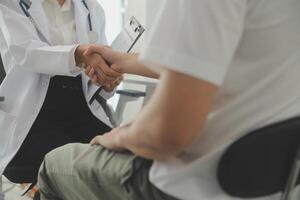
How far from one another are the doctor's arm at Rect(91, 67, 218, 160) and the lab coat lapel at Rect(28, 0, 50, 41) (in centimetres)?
96

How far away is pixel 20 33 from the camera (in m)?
1.36

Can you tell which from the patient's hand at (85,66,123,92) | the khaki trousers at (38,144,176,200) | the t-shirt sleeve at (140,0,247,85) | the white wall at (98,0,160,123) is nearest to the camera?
the t-shirt sleeve at (140,0,247,85)

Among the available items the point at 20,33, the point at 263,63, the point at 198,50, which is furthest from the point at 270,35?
the point at 20,33

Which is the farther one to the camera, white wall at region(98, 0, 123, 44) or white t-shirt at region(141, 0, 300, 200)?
white wall at region(98, 0, 123, 44)

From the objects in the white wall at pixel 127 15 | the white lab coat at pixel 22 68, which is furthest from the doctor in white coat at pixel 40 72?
the white wall at pixel 127 15

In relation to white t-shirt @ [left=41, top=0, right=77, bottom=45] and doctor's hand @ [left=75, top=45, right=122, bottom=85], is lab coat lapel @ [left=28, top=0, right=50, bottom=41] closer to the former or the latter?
white t-shirt @ [left=41, top=0, right=77, bottom=45]

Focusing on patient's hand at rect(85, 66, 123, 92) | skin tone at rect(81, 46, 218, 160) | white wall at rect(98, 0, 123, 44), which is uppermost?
skin tone at rect(81, 46, 218, 160)

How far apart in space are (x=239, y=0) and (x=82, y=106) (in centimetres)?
109

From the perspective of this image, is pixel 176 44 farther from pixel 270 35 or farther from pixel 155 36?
pixel 270 35

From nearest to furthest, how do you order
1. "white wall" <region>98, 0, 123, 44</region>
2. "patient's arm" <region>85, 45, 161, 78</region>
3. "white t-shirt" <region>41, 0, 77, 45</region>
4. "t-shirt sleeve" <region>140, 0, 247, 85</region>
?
1. "t-shirt sleeve" <region>140, 0, 247, 85</region>
2. "patient's arm" <region>85, 45, 161, 78</region>
3. "white t-shirt" <region>41, 0, 77, 45</region>
4. "white wall" <region>98, 0, 123, 44</region>

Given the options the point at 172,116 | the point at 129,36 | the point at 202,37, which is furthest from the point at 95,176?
the point at 129,36

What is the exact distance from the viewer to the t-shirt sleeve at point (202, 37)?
1.83 feet

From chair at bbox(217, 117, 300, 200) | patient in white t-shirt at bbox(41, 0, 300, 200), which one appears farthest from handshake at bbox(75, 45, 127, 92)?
chair at bbox(217, 117, 300, 200)

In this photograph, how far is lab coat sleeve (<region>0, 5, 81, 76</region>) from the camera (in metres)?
1.32
